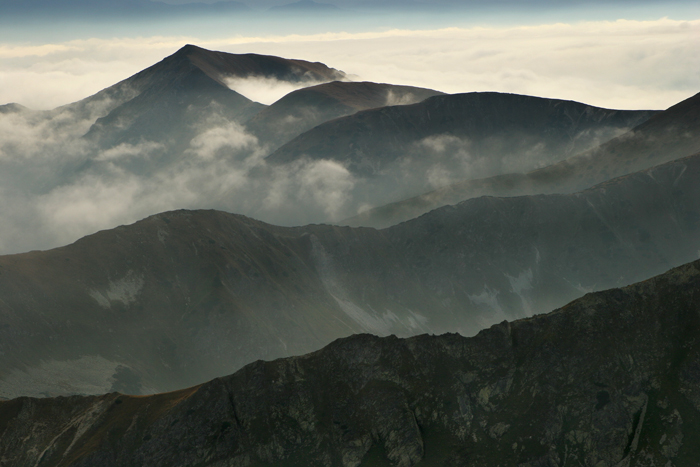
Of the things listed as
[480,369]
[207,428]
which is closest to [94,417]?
[207,428]

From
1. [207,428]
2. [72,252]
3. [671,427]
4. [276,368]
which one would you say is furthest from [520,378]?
[72,252]

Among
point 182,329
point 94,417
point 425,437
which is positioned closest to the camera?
point 425,437

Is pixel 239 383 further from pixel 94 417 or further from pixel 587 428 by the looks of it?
pixel 587 428

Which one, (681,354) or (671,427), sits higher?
(681,354)

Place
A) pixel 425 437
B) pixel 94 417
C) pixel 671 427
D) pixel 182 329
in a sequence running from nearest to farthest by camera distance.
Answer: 1. pixel 671 427
2. pixel 425 437
3. pixel 94 417
4. pixel 182 329

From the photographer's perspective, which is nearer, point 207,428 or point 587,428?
point 587,428

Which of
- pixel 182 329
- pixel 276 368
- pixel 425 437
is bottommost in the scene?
pixel 182 329

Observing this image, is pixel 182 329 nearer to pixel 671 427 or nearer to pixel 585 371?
pixel 585 371
